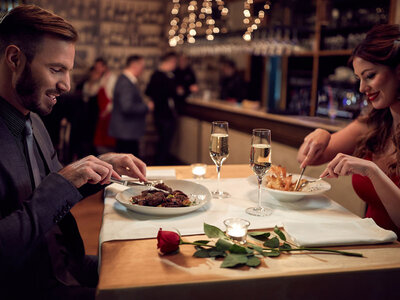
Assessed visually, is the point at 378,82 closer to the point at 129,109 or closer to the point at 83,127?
the point at 129,109

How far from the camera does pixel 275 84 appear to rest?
790 cm

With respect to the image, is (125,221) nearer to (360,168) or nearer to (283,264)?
(283,264)

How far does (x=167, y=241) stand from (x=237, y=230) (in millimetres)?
229

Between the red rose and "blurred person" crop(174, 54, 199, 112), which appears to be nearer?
the red rose

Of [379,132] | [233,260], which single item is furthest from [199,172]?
[233,260]

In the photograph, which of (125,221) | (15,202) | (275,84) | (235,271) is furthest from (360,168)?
(275,84)

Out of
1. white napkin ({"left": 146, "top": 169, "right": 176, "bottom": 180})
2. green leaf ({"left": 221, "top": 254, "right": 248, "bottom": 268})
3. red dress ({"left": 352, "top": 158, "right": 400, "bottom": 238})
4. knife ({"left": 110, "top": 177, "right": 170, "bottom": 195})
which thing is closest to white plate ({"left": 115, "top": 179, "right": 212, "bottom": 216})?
knife ({"left": 110, "top": 177, "right": 170, "bottom": 195})

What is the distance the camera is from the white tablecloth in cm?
133

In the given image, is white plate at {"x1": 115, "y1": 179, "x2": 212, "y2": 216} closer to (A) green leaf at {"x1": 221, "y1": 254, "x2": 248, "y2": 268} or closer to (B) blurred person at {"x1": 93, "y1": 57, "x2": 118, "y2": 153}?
(A) green leaf at {"x1": 221, "y1": 254, "x2": 248, "y2": 268}

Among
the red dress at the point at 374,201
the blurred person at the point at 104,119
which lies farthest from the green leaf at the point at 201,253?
the blurred person at the point at 104,119

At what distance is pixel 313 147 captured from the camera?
194 cm

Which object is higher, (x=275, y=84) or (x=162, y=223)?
(x=275, y=84)

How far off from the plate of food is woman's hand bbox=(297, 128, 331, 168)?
0.16m

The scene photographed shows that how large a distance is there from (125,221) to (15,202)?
0.36m
